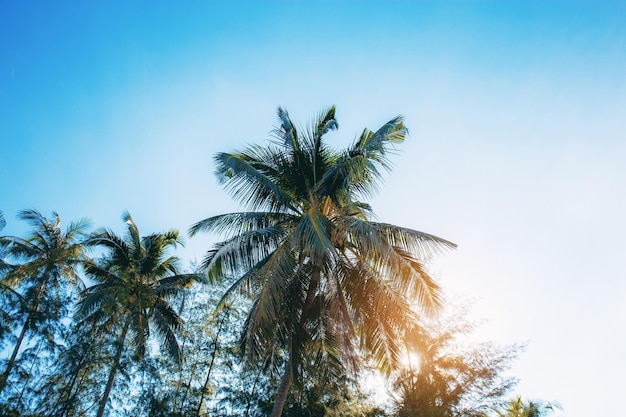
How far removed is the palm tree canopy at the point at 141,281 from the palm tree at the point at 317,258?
665cm

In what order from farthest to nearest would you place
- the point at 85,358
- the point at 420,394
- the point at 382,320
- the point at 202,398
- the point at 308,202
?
the point at 202,398
the point at 420,394
the point at 85,358
the point at 308,202
the point at 382,320

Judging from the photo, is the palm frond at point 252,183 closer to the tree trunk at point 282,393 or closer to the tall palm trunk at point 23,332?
the tree trunk at point 282,393

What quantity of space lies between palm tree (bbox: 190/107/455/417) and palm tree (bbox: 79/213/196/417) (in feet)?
19.6

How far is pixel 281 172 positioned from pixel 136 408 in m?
10.8

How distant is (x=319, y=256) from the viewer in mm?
8180

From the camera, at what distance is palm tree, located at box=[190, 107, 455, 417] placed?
8.06m

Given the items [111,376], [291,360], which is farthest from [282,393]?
[111,376]

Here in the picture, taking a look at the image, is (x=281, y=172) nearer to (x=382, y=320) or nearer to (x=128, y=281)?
(x=382, y=320)

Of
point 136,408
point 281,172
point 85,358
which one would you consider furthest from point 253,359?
point 136,408

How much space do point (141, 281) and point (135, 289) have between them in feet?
4.46

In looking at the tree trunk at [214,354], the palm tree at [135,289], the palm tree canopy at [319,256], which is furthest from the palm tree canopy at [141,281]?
the palm tree canopy at [319,256]

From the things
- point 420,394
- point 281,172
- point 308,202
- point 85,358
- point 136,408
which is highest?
point 281,172

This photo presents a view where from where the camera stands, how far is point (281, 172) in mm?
9836

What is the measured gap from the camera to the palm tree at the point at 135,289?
1296 centimetres
